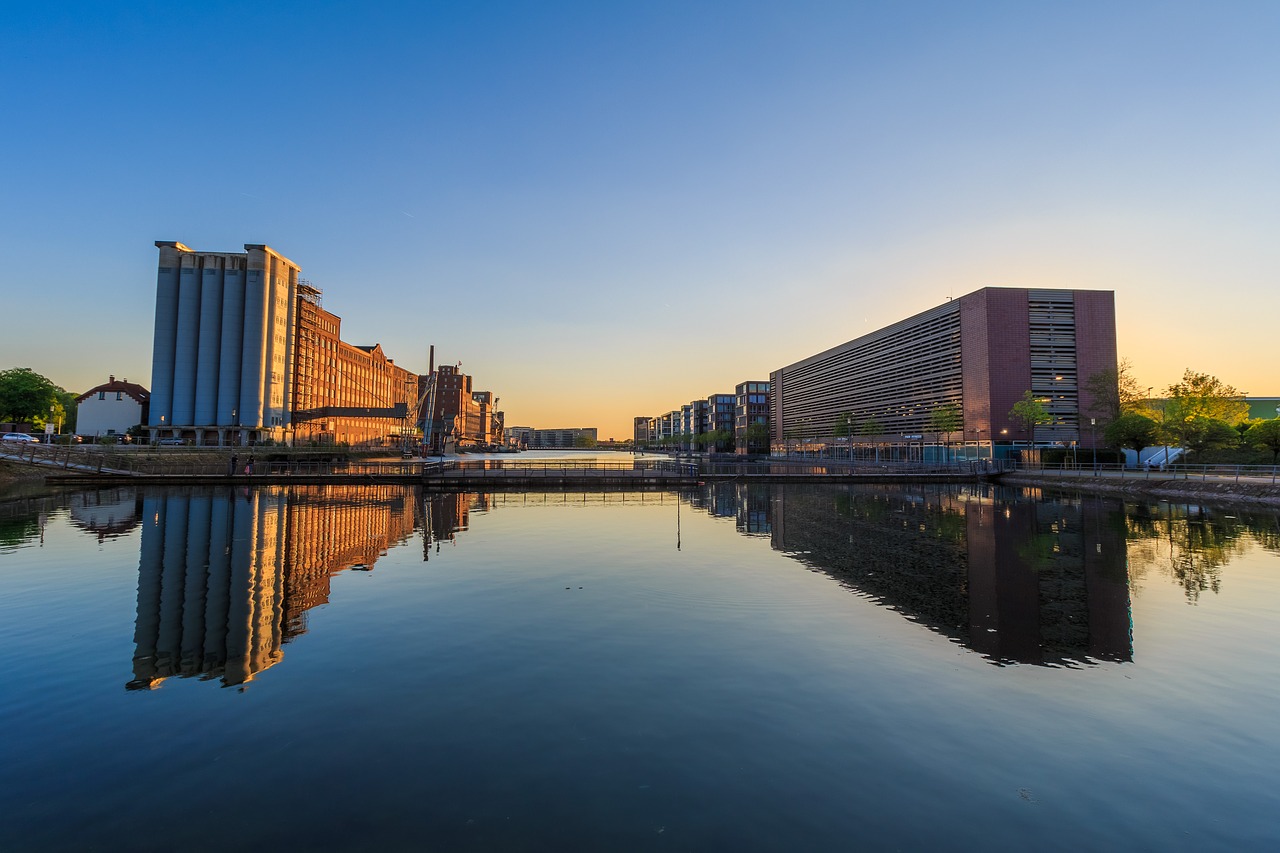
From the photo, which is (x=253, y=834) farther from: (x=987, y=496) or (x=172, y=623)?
(x=987, y=496)

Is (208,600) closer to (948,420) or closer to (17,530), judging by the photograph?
(17,530)

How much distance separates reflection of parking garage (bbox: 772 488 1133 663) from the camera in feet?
42.7

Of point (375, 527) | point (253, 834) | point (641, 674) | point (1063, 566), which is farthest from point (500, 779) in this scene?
point (375, 527)

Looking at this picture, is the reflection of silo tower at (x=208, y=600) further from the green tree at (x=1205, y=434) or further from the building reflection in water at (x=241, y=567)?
the green tree at (x=1205, y=434)

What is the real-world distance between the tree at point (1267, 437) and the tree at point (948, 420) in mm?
36033

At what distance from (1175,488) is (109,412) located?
154 m

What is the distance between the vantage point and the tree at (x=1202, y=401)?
62875 mm

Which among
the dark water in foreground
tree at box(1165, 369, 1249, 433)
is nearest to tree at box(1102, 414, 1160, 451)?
tree at box(1165, 369, 1249, 433)

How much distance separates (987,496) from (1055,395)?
52.3m

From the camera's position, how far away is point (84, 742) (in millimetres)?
8133

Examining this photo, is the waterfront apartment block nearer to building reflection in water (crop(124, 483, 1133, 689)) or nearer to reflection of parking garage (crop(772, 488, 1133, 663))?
building reflection in water (crop(124, 483, 1133, 689))

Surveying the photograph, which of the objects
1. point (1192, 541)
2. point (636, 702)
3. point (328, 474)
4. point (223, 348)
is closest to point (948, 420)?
point (1192, 541)

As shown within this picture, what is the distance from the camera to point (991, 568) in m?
20.1

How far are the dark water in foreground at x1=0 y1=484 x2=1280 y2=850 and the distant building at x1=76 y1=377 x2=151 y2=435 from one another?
361 feet
